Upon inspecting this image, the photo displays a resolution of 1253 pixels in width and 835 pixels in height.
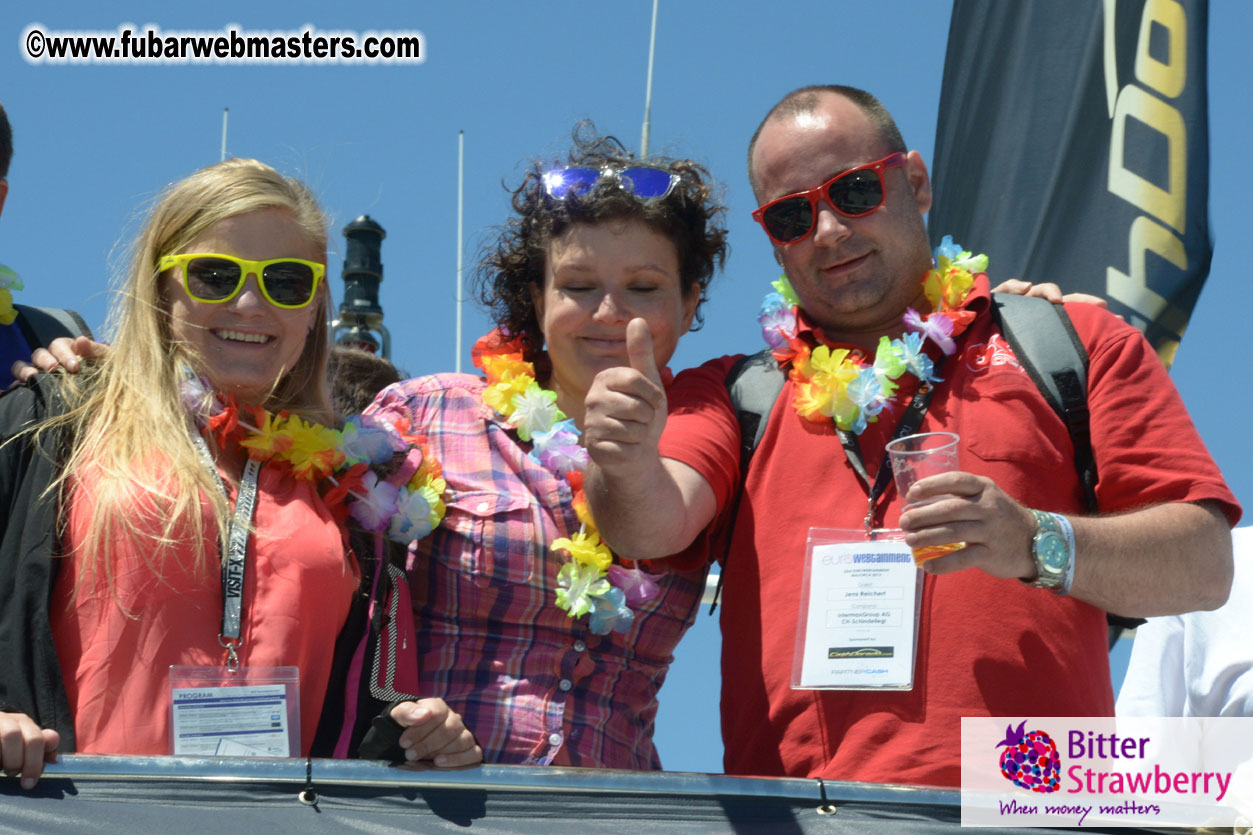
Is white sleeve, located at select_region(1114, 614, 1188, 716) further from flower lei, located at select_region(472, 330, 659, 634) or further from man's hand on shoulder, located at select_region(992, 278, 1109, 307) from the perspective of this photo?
flower lei, located at select_region(472, 330, 659, 634)

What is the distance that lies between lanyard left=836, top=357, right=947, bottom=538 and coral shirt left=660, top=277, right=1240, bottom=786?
19 millimetres

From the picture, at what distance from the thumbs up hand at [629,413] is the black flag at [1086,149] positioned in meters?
2.88

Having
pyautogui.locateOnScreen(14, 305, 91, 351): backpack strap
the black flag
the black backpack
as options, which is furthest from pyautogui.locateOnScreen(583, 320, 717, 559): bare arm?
the black flag

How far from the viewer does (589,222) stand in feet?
11.7

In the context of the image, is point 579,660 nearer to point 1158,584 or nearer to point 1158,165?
point 1158,584

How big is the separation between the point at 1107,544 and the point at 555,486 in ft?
4.10

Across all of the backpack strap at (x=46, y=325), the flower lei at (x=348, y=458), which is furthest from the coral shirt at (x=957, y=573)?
the backpack strap at (x=46, y=325)

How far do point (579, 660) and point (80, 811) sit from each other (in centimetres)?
Answer: 123

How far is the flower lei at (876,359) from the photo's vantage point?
3172 millimetres

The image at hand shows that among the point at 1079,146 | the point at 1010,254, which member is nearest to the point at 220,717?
the point at 1010,254

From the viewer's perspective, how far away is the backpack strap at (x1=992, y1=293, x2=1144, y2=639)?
3.04 meters

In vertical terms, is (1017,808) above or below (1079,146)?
below

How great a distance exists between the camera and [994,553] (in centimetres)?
260

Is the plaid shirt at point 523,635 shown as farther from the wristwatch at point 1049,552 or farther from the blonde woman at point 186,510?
the wristwatch at point 1049,552
